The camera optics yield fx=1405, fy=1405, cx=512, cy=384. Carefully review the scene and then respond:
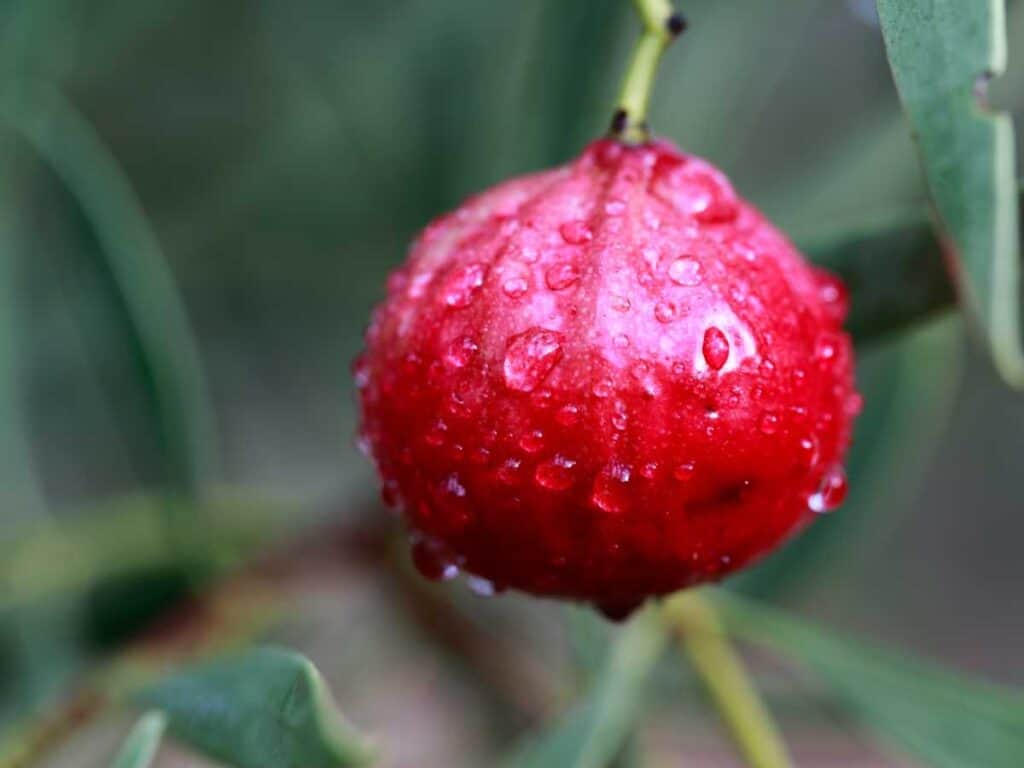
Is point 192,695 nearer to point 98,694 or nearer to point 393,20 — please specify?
point 98,694

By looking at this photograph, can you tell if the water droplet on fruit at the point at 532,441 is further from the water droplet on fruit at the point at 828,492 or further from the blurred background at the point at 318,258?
the blurred background at the point at 318,258

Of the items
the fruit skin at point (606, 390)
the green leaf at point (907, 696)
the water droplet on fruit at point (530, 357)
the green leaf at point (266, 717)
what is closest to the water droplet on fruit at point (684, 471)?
the fruit skin at point (606, 390)

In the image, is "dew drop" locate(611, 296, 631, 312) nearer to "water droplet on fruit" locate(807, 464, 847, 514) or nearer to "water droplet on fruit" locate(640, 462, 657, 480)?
"water droplet on fruit" locate(640, 462, 657, 480)

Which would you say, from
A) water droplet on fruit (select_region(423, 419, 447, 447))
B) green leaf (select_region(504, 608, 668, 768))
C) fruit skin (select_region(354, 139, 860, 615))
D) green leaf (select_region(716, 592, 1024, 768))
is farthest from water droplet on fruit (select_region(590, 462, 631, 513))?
green leaf (select_region(716, 592, 1024, 768))

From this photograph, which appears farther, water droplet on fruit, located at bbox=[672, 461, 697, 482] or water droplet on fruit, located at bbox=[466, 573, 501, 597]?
water droplet on fruit, located at bbox=[466, 573, 501, 597]

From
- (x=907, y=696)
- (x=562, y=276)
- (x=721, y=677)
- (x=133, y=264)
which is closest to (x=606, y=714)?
(x=721, y=677)

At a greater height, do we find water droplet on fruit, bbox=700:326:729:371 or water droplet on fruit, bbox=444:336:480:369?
water droplet on fruit, bbox=444:336:480:369
